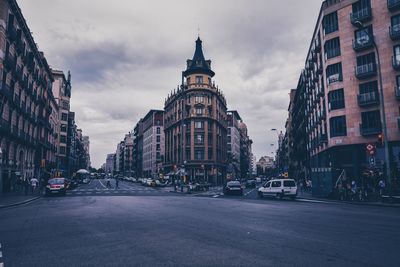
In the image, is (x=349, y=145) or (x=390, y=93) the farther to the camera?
(x=349, y=145)

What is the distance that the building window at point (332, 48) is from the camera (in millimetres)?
33781

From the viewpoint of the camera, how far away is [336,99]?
111 ft

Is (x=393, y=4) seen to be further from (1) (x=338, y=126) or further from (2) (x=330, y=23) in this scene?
(1) (x=338, y=126)

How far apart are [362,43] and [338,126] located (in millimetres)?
8599

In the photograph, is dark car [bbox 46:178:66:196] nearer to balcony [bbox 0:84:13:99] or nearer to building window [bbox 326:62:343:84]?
balcony [bbox 0:84:13:99]

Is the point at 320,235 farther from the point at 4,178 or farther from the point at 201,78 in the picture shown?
the point at 201,78

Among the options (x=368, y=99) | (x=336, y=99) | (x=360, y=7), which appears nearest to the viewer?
(x=368, y=99)

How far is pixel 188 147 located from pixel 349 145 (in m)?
41.7

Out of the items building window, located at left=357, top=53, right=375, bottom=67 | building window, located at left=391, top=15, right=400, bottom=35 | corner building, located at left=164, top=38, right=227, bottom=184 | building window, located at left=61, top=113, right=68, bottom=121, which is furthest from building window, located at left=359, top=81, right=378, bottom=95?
building window, located at left=61, top=113, right=68, bottom=121

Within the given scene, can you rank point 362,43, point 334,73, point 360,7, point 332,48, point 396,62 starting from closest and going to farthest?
1. point 396,62
2. point 362,43
3. point 360,7
4. point 334,73
5. point 332,48

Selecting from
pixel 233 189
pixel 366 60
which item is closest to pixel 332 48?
pixel 366 60

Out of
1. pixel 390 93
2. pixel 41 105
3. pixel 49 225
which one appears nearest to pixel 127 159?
pixel 41 105

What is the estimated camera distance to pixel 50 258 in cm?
638

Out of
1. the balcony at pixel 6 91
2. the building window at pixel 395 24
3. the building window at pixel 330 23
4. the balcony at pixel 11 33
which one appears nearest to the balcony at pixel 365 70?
the building window at pixel 395 24
